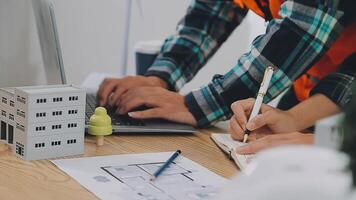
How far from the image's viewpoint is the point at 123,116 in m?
1.04

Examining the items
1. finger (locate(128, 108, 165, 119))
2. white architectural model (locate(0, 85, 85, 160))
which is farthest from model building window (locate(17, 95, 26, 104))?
finger (locate(128, 108, 165, 119))

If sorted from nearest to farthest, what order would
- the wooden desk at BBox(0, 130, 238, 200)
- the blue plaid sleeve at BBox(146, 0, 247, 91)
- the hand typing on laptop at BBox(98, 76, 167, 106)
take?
the wooden desk at BBox(0, 130, 238, 200)
the hand typing on laptop at BBox(98, 76, 167, 106)
the blue plaid sleeve at BBox(146, 0, 247, 91)

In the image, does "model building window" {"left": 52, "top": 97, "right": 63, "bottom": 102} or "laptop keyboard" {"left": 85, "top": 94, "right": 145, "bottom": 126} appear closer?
"model building window" {"left": 52, "top": 97, "right": 63, "bottom": 102}

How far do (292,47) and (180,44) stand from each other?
37cm

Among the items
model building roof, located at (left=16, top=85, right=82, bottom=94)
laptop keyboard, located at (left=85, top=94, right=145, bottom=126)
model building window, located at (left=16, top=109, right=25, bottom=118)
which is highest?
model building roof, located at (left=16, top=85, right=82, bottom=94)

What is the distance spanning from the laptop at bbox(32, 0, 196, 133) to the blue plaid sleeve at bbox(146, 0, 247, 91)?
23cm

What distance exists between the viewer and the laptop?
977mm

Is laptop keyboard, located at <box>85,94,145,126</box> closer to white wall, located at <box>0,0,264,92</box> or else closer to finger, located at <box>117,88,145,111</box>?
finger, located at <box>117,88,145,111</box>

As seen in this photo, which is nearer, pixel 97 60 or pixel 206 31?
pixel 206 31

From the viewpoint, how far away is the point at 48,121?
774 mm

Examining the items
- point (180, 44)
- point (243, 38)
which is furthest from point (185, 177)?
point (243, 38)

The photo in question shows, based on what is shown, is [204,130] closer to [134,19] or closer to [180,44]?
[180,44]

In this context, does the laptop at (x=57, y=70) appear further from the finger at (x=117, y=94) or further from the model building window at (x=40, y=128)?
the model building window at (x=40, y=128)

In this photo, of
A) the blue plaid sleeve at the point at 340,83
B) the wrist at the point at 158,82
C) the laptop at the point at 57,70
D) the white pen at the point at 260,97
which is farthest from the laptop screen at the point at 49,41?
the blue plaid sleeve at the point at 340,83
